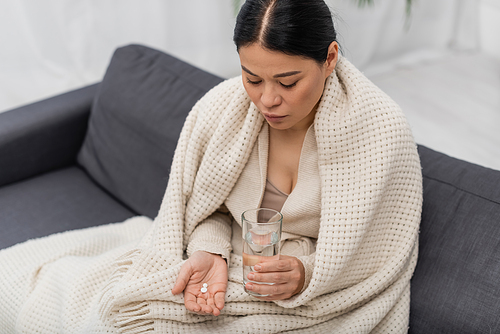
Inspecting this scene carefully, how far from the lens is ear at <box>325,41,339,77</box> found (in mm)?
1127

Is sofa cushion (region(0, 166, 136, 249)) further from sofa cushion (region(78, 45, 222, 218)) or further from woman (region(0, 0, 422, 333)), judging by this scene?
woman (region(0, 0, 422, 333))

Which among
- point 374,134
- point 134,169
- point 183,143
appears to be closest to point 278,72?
point 374,134

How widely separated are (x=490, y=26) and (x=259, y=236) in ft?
11.7

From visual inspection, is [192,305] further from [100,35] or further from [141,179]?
[100,35]

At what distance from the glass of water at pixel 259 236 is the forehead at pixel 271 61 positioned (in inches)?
11.5

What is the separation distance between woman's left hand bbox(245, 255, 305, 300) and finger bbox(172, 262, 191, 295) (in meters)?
0.15

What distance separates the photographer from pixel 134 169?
1.83 meters

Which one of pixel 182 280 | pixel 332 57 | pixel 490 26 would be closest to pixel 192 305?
pixel 182 280

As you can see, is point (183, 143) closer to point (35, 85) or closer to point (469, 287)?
point (469, 287)

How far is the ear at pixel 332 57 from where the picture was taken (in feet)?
3.70

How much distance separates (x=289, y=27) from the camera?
1.04 meters

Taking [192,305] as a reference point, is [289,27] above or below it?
above

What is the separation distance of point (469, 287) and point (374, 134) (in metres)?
0.42

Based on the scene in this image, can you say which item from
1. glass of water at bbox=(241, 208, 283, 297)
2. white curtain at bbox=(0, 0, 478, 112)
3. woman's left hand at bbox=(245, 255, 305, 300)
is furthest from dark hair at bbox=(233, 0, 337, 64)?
white curtain at bbox=(0, 0, 478, 112)
